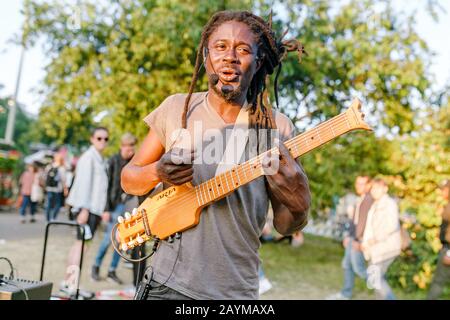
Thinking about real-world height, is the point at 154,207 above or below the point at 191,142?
below

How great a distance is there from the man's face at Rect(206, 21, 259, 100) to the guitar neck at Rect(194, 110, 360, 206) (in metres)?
0.33

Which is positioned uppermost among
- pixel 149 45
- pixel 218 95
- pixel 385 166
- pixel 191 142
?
pixel 149 45

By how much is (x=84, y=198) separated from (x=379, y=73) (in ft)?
19.4

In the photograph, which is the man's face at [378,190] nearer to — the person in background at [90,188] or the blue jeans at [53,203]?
the person in background at [90,188]

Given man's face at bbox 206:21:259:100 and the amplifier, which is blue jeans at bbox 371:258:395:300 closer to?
the amplifier

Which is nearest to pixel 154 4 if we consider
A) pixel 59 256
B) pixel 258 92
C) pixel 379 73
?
pixel 379 73

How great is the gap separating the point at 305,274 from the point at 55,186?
624 cm

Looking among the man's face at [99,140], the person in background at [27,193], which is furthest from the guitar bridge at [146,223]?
the person in background at [27,193]

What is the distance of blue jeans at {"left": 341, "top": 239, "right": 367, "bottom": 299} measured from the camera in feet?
22.1

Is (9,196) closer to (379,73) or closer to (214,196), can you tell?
(379,73)

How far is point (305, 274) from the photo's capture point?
895 centimetres

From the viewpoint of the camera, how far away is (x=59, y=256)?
812cm

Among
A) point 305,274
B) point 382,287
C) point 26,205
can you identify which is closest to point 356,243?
point 382,287

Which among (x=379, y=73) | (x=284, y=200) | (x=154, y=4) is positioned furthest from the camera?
(x=154, y=4)
